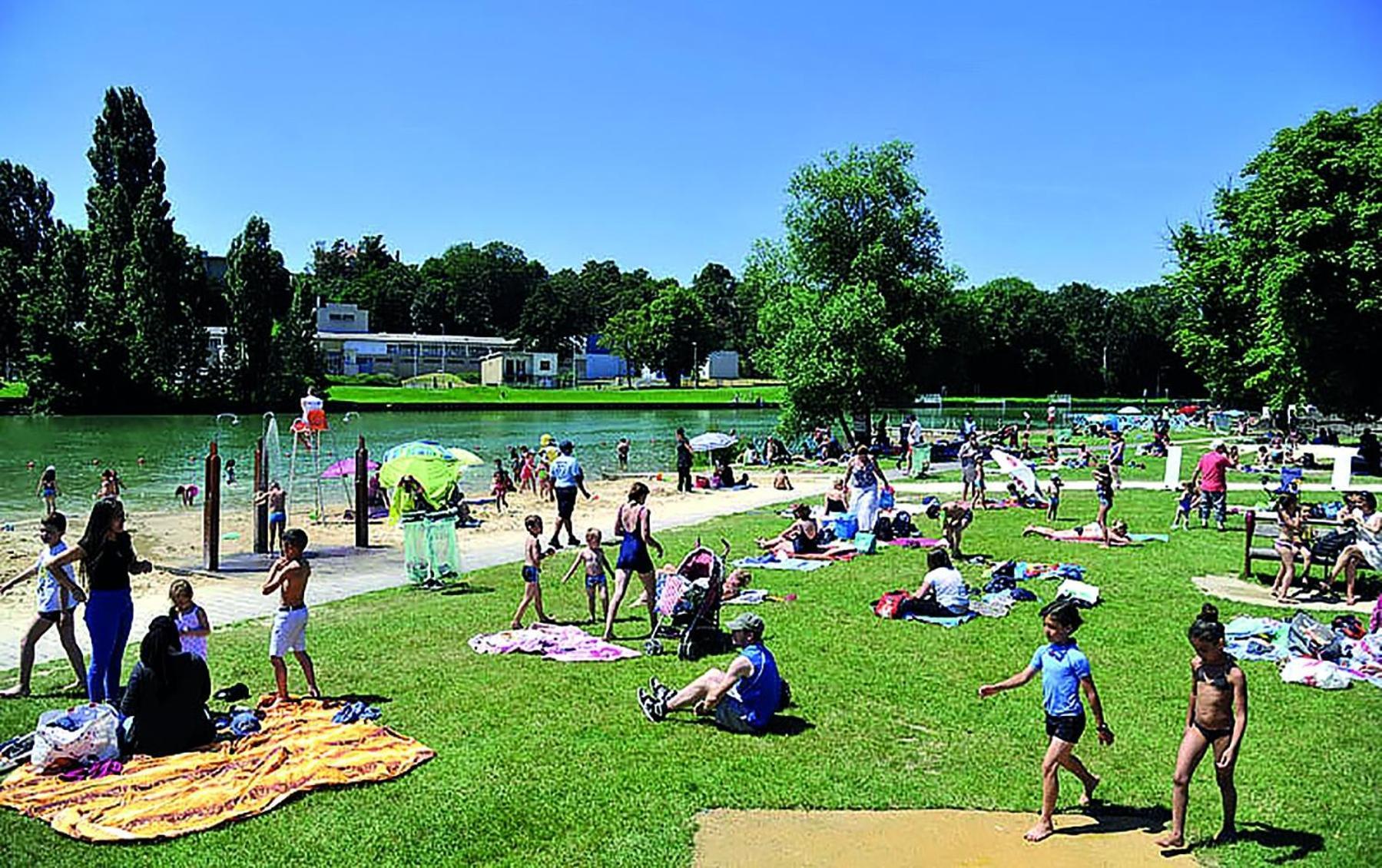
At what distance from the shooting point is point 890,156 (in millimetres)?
42438

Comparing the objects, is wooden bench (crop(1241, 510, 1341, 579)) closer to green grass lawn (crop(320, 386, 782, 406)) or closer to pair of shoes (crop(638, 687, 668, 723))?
pair of shoes (crop(638, 687, 668, 723))

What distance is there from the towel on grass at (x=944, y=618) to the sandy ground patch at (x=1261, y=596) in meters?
3.49

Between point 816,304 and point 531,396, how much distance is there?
207 feet

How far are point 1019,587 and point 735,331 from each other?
13275 centimetres

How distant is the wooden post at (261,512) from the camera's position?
18516mm

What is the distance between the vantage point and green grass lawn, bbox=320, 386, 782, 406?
293ft

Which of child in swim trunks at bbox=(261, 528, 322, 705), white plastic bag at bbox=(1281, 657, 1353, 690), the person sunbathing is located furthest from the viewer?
the person sunbathing

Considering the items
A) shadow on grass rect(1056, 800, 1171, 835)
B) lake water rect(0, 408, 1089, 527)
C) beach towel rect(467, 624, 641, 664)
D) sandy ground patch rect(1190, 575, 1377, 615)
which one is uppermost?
sandy ground patch rect(1190, 575, 1377, 615)

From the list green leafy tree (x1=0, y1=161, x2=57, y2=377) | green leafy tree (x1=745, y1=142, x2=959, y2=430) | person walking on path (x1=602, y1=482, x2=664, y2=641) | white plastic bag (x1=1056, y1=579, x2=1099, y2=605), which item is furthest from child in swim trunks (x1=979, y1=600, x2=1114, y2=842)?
green leafy tree (x1=0, y1=161, x2=57, y2=377)

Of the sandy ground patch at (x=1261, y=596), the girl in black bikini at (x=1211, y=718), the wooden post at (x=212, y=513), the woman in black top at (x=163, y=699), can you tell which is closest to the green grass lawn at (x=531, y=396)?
the wooden post at (x=212, y=513)

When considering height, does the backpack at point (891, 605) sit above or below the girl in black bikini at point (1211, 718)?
below

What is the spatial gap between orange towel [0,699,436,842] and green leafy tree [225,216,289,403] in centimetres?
7226

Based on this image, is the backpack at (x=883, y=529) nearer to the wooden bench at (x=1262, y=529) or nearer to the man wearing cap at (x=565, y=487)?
the man wearing cap at (x=565, y=487)

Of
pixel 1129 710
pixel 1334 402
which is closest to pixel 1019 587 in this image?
pixel 1129 710
